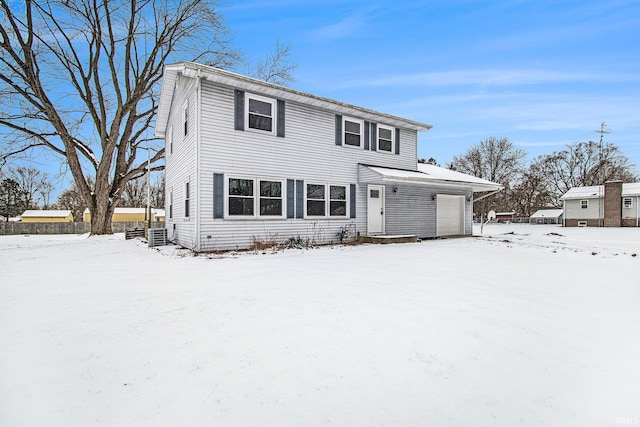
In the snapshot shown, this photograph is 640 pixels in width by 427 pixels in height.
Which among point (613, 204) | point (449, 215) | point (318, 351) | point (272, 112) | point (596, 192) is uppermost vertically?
point (272, 112)

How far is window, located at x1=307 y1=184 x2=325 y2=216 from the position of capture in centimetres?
1139

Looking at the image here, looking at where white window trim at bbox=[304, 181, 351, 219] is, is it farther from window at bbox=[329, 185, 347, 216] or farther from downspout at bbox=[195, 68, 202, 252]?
downspout at bbox=[195, 68, 202, 252]

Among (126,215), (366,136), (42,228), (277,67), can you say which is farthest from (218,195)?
(126,215)

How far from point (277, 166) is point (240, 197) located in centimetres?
160

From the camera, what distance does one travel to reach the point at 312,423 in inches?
79.4

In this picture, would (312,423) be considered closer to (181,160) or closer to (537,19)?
(181,160)

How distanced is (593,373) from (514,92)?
20093 mm

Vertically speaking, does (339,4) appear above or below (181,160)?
above

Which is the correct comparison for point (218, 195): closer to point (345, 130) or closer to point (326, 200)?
point (326, 200)

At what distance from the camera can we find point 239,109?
9.96 metres

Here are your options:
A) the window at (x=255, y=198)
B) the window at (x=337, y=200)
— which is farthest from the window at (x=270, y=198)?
the window at (x=337, y=200)

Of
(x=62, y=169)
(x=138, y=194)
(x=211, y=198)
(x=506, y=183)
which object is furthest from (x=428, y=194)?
(x=138, y=194)

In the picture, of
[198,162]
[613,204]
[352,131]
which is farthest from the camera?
[613,204]

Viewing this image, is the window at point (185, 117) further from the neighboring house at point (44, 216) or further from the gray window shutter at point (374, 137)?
the neighboring house at point (44, 216)
